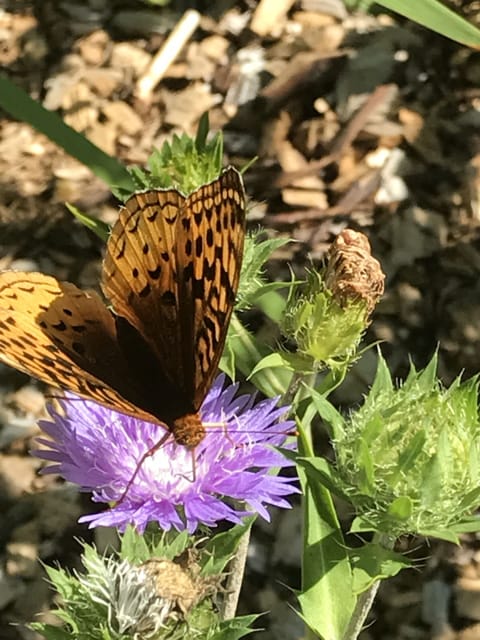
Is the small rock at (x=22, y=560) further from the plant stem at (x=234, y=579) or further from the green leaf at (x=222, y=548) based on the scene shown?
the green leaf at (x=222, y=548)

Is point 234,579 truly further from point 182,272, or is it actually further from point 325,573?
point 182,272

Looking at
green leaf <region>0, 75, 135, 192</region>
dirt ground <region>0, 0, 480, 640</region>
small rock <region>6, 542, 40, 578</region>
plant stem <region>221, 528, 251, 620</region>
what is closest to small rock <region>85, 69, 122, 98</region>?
dirt ground <region>0, 0, 480, 640</region>

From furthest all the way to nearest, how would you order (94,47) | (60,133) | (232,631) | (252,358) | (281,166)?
(94,47) < (281,166) < (60,133) < (252,358) < (232,631)

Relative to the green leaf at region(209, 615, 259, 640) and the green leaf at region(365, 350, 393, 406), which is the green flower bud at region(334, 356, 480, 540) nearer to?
the green leaf at region(365, 350, 393, 406)

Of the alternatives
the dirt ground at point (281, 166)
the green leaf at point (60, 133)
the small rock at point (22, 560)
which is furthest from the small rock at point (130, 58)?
the small rock at point (22, 560)

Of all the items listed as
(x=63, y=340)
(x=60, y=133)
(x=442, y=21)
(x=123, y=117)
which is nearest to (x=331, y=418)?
(x=63, y=340)

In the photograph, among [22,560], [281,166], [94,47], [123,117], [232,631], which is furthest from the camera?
[94,47]

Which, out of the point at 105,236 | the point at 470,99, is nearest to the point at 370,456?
the point at 105,236
